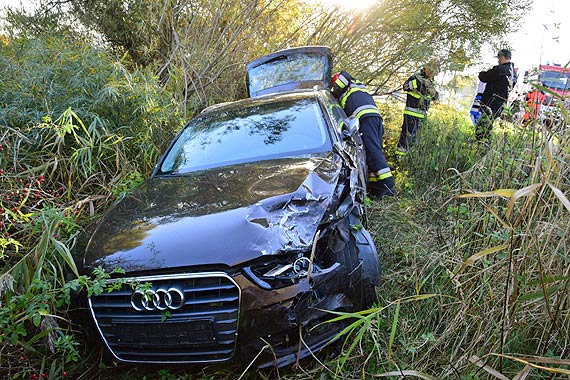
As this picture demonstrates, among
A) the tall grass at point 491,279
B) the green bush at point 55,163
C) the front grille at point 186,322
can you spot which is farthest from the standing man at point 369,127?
the front grille at point 186,322

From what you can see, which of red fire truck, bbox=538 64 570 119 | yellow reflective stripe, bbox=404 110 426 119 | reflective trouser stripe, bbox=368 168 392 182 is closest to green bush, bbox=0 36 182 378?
reflective trouser stripe, bbox=368 168 392 182

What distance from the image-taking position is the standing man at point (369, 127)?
4902mm

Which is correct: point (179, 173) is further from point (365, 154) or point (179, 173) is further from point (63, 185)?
point (365, 154)

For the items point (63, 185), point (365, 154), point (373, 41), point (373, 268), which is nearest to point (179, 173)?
point (63, 185)

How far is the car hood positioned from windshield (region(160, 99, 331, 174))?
1.13ft

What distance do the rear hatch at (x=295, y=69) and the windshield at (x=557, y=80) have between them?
350cm

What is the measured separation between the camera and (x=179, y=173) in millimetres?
3293

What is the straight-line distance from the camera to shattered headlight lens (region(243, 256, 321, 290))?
1941 millimetres

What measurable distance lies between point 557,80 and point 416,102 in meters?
Result: 3.69

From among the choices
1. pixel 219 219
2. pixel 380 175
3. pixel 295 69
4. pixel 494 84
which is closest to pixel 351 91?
pixel 295 69

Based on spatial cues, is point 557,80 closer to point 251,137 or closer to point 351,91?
point 251,137

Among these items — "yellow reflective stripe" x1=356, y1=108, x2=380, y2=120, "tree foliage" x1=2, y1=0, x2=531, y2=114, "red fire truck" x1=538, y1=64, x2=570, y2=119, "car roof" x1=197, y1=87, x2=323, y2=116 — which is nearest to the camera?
"red fire truck" x1=538, y1=64, x2=570, y2=119

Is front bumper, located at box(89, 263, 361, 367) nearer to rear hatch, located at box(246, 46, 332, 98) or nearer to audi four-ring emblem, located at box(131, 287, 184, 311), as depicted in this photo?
audi four-ring emblem, located at box(131, 287, 184, 311)

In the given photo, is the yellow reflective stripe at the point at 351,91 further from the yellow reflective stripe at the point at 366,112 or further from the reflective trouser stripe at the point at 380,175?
the reflective trouser stripe at the point at 380,175
